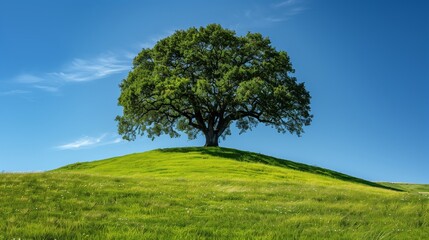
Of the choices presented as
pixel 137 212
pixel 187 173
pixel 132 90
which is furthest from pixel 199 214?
pixel 132 90

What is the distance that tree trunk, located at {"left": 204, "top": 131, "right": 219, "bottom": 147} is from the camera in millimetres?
60062

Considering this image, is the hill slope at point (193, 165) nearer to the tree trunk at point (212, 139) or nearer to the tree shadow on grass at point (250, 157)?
the tree shadow on grass at point (250, 157)

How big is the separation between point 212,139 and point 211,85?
7827 mm

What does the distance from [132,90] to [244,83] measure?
14.1 m

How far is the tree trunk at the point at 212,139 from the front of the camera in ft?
197

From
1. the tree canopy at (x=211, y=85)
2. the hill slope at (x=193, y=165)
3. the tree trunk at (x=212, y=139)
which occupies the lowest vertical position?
the hill slope at (x=193, y=165)

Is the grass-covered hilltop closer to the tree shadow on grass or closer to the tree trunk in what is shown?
the tree shadow on grass

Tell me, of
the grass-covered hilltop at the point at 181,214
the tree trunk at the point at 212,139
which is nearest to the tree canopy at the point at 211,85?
the tree trunk at the point at 212,139

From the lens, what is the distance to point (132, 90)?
56000mm

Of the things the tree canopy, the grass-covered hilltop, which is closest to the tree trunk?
the tree canopy

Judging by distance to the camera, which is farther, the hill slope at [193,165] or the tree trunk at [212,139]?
the tree trunk at [212,139]

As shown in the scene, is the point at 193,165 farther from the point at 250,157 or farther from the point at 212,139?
the point at 212,139

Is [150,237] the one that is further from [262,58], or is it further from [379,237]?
[262,58]

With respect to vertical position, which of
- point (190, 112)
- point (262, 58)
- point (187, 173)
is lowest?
point (187, 173)
